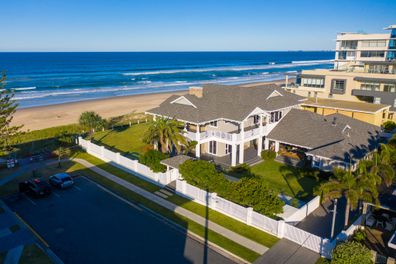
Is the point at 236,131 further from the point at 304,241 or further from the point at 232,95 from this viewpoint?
the point at 304,241

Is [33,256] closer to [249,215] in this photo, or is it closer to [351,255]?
[249,215]

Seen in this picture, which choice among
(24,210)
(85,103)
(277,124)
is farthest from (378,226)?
(85,103)

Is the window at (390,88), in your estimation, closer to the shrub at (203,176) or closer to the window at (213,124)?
the window at (213,124)

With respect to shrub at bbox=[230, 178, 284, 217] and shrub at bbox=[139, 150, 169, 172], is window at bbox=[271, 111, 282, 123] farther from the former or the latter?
shrub at bbox=[230, 178, 284, 217]

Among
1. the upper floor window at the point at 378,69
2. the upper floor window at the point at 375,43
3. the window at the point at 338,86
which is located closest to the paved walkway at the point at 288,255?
the window at the point at 338,86

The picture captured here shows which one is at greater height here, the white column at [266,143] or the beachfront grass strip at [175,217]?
the white column at [266,143]

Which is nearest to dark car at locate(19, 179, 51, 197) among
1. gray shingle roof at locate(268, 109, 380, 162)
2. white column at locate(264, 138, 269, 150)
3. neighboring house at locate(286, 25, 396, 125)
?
white column at locate(264, 138, 269, 150)
